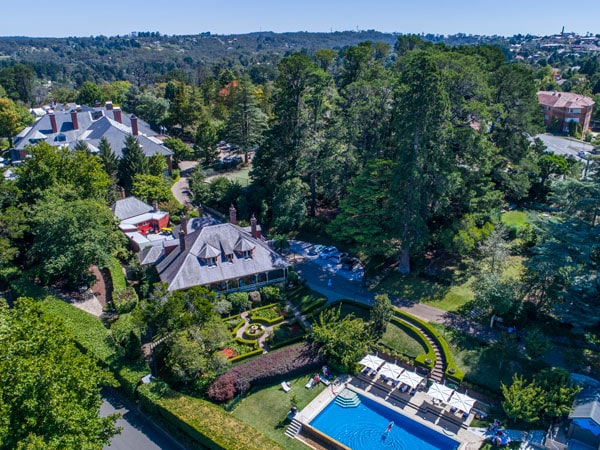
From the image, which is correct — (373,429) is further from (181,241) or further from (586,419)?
(181,241)

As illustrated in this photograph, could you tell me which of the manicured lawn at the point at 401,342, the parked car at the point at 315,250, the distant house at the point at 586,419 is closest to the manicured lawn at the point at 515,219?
the parked car at the point at 315,250

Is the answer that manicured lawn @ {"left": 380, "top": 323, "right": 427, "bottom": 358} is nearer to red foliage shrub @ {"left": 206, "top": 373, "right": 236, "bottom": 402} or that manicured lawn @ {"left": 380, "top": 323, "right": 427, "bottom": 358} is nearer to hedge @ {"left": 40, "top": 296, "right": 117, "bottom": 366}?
red foliage shrub @ {"left": 206, "top": 373, "right": 236, "bottom": 402}

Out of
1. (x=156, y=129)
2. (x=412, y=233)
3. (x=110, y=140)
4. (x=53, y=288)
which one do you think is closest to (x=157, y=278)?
(x=53, y=288)

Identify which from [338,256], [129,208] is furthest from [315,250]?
[129,208]

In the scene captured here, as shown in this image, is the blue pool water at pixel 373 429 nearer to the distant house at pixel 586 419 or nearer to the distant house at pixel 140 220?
the distant house at pixel 586 419

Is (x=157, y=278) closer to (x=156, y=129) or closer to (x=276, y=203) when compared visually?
(x=276, y=203)

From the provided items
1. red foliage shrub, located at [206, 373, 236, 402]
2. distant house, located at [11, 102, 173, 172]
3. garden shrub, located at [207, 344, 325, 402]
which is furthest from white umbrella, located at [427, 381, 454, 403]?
distant house, located at [11, 102, 173, 172]
